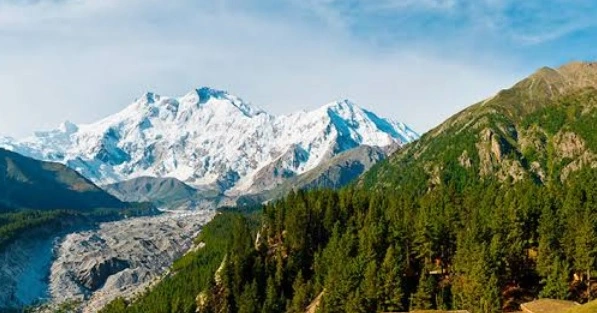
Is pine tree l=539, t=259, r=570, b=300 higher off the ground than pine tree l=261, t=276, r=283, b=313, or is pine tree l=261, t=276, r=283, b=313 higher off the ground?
pine tree l=539, t=259, r=570, b=300

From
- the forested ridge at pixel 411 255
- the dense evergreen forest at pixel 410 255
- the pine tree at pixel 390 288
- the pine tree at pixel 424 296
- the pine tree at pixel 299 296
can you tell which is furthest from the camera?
the pine tree at pixel 299 296

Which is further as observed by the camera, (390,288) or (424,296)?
(390,288)

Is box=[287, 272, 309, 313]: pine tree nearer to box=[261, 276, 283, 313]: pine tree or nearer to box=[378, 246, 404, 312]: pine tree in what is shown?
box=[261, 276, 283, 313]: pine tree

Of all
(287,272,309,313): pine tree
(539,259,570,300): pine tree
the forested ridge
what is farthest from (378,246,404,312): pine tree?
(539,259,570,300): pine tree

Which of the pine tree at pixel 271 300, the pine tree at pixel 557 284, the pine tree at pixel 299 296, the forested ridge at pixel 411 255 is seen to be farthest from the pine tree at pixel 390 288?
the pine tree at pixel 271 300

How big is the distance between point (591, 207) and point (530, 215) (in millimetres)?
13778

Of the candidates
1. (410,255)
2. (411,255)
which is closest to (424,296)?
(410,255)

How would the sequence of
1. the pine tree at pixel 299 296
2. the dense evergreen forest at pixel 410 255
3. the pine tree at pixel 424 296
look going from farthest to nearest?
1. the pine tree at pixel 299 296
2. the pine tree at pixel 424 296
3. the dense evergreen forest at pixel 410 255

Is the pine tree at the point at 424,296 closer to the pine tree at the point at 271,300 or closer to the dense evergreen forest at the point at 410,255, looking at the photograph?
the dense evergreen forest at the point at 410,255

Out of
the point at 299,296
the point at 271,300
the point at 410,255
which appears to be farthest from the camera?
the point at 271,300

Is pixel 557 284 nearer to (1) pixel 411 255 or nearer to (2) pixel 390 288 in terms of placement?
(2) pixel 390 288

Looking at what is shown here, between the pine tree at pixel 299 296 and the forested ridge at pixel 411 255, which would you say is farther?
the pine tree at pixel 299 296

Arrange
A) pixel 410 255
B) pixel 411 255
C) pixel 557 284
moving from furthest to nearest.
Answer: pixel 411 255 < pixel 410 255 < pixel 557 284

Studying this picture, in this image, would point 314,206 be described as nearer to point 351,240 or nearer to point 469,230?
point 351,240
